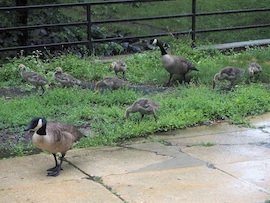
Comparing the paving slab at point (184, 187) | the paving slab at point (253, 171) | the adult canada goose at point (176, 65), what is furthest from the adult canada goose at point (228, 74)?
the paving slab at point (184, 187)

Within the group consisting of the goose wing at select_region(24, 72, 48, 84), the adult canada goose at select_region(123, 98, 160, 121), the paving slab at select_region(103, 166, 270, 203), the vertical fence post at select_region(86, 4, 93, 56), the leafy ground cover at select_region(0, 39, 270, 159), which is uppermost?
the vertical fence post at select_region(86, 4, 93, 56)

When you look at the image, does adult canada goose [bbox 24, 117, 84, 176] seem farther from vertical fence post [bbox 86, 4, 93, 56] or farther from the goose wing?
vertical fence post [bbox 86, 4, 93, 56]

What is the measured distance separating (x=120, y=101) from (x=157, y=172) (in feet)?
11.3

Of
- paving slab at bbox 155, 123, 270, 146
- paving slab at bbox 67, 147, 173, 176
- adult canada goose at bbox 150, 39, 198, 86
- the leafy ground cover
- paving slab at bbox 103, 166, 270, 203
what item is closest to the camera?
paving slab at bbox 103, 166, 270, 203

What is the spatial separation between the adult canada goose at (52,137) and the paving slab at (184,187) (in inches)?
Answer: 27.4

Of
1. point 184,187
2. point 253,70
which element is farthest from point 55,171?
point 253,70

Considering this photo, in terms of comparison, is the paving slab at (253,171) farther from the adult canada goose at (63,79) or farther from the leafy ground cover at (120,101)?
the adult canada goose at (63,79)

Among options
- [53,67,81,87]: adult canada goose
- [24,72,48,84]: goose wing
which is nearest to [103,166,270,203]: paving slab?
[24,72,48,84]: goose wing

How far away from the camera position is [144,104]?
8820mm

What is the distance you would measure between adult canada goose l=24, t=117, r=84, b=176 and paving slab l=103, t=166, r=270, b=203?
2.28ft

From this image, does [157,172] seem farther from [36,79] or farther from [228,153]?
[36,79]

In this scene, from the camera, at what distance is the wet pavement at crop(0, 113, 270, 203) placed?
6176 mm

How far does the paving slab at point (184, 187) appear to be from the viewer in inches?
240

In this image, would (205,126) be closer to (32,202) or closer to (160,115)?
(160,115)
